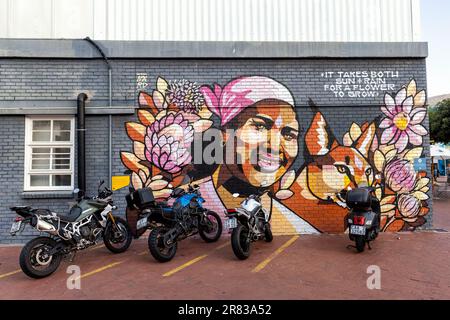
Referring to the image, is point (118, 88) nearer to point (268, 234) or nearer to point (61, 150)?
point (61, 150)

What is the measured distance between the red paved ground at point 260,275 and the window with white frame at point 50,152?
61.6 inches

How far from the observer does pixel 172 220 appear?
20.1 ft

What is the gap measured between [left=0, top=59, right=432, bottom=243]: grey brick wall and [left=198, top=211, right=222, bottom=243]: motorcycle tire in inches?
75.8

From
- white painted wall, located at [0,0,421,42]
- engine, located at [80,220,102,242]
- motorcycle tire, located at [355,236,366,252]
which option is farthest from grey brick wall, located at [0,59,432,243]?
motorcycle tire, located at [355,236,366,252]

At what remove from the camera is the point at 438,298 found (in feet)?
13.9

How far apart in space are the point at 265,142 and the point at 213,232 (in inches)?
92.7

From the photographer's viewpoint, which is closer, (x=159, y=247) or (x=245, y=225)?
(x=159, y=247)

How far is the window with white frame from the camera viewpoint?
755 cm

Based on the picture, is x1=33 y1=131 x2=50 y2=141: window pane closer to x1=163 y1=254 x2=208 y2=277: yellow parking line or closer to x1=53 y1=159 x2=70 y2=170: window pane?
x1=53 y1=159 x2=70 y2=170: window pane

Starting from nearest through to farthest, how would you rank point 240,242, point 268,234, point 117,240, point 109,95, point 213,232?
point 240,242 < point 117,240 < point 268,234 < point 213,232 < point 109,95

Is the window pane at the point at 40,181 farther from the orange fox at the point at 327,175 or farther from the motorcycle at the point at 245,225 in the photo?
the orange fox at the point at 327,175

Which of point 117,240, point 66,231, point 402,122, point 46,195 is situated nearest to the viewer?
point 66,231

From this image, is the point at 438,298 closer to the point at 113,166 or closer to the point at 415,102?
the point at 415,102

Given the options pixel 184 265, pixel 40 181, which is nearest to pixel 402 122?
pixel 184 265
